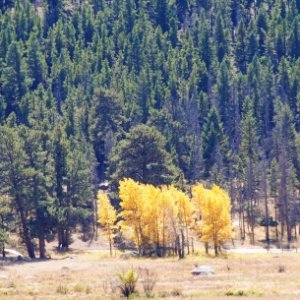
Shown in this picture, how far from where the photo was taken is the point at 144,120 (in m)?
160

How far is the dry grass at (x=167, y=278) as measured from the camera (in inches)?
2422

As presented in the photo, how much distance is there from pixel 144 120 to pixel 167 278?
89490mm

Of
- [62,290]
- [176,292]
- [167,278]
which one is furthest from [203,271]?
[62,290]

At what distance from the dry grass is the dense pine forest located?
11.5 meters

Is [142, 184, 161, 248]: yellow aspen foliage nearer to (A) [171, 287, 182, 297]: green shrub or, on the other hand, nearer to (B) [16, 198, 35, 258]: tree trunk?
(B) [16, 198, 35, 258]: tree trunk

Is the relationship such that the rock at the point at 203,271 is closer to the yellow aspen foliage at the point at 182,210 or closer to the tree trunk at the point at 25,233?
the yellow aspen foliage at the point at 182,210

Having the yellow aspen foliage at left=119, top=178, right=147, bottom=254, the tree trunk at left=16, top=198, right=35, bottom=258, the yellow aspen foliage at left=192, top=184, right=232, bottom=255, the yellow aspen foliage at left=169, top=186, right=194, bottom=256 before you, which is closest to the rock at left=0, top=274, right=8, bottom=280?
the tree trunk at left=16, top=198, right=35, bottom=258

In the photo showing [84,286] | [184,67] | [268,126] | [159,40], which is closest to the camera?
[84,286]

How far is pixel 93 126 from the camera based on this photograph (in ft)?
491

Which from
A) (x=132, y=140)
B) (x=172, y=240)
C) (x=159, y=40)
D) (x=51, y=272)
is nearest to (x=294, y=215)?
(x=132, y=140)

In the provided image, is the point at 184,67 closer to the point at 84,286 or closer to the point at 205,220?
the point at 205,220

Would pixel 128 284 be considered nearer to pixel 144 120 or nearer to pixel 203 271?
pixel 203 271

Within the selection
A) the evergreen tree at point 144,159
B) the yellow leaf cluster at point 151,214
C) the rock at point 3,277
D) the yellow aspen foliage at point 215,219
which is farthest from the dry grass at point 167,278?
the evergreen tree at point 144,159

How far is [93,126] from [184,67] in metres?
36.5
